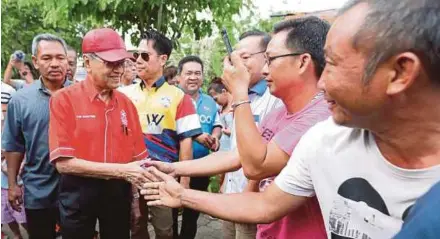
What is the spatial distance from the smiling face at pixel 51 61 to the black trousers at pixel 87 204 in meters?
0.85

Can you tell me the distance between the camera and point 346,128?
1.45m

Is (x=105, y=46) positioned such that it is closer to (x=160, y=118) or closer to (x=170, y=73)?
(x=160, y=118)

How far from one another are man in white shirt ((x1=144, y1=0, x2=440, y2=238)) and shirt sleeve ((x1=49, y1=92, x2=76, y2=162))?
194cm

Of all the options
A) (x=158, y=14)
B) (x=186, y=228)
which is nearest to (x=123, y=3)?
(x=158, y=14)

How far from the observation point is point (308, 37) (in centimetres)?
205

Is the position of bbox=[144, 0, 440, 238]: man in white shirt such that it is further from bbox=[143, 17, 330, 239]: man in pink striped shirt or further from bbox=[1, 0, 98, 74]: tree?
bbox=[1, 0, 98, 74]: tree

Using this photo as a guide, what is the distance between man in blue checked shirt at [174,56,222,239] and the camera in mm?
4618

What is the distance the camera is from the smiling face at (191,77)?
559 cm

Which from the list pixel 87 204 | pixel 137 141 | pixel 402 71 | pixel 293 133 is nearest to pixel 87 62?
pixel 137 141

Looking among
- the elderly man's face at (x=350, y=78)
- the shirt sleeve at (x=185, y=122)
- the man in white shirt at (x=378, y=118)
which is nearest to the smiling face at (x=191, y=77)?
the shirt sleeve at (x=185, y=122)

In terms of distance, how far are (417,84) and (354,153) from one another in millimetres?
270

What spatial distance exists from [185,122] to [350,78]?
9.88 ft

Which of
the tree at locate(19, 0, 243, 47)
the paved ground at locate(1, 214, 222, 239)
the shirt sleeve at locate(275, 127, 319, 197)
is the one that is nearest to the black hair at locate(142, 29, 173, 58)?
the tree at locate(19, 0, 243, 47)

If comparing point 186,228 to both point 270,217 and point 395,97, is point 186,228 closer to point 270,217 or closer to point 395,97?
point 270,217
